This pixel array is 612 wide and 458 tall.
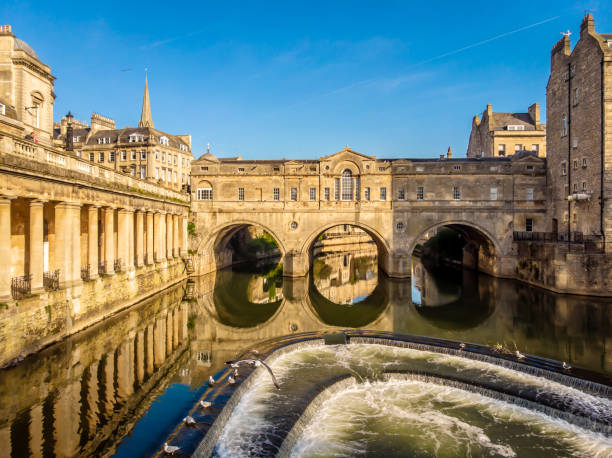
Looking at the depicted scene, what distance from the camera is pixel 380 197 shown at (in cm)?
3388

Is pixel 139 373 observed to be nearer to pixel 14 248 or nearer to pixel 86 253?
pixel 14 248

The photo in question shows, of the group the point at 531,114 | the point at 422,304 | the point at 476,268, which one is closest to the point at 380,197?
the point at 422,304

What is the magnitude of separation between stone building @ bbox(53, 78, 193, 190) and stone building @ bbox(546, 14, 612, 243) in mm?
43888

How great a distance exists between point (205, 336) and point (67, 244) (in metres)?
7.54

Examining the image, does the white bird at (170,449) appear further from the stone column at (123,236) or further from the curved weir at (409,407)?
the stone column at (123,236)

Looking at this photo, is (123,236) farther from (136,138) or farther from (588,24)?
(136,138)

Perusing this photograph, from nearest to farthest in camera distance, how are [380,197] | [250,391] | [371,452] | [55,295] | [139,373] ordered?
[371,452]
[250,391]
[139,373]
[55,295]
[380,197]

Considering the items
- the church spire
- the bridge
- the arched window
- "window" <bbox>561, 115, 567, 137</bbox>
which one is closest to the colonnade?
the bridge

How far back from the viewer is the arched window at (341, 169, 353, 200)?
34250 mm

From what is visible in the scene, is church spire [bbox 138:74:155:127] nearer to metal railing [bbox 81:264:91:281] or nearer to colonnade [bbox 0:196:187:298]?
colonnade [bbox 0:196:187:298]

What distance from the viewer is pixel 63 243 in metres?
16.4

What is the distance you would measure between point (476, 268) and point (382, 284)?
13.3 meters

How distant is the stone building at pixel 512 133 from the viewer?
4787cm

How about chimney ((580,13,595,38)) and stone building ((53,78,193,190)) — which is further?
stone building ((53,78,193,190))
